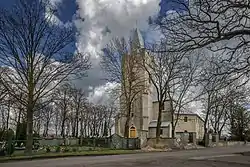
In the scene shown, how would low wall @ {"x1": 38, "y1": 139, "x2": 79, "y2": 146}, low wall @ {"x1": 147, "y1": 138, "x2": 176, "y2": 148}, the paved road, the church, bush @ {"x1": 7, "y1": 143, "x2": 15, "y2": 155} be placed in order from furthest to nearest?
the church → low wall @ {"x1": 38, "y1": 139, "x2": 79, "y2": 146} → low wall @ {"x1": 147, "y1": 138, "x2": 176, "y2": 148} → bush @ {"x1": 7, "y1": 143, "x2": 15, "y2": 155} → the paved road

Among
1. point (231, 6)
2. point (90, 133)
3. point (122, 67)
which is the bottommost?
point (90, 133)

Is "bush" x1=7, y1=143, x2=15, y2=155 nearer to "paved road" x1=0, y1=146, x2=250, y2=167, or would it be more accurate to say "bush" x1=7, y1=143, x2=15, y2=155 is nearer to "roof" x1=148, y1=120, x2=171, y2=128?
"paved road" x1=0, y1=146, x2=250, y2=167

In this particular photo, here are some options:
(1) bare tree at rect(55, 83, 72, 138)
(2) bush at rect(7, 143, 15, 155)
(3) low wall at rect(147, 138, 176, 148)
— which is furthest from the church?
(2) bush at rect(7, 143, 15, 155)

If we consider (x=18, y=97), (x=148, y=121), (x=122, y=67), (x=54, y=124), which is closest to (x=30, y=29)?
(x=18, y=97)

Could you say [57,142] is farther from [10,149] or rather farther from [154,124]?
[154,124]

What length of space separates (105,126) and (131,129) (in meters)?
25.8

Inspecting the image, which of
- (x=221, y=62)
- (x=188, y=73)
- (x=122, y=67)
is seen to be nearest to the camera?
(x=221, y=62)

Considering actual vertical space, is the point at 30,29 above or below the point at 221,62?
above

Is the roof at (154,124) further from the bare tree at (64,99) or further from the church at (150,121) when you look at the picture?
the bare tree at (64,99)

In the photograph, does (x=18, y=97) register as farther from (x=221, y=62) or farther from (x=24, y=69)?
(x=221, y=62)

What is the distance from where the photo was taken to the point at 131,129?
2475 inches

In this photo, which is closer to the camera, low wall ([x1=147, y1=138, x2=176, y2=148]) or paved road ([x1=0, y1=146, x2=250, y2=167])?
paved road ([x1=0, y1=146, x2=250, y2=167])

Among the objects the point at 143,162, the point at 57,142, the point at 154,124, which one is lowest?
the point at 57,142

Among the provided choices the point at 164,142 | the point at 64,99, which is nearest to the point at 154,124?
the point at 164,142
